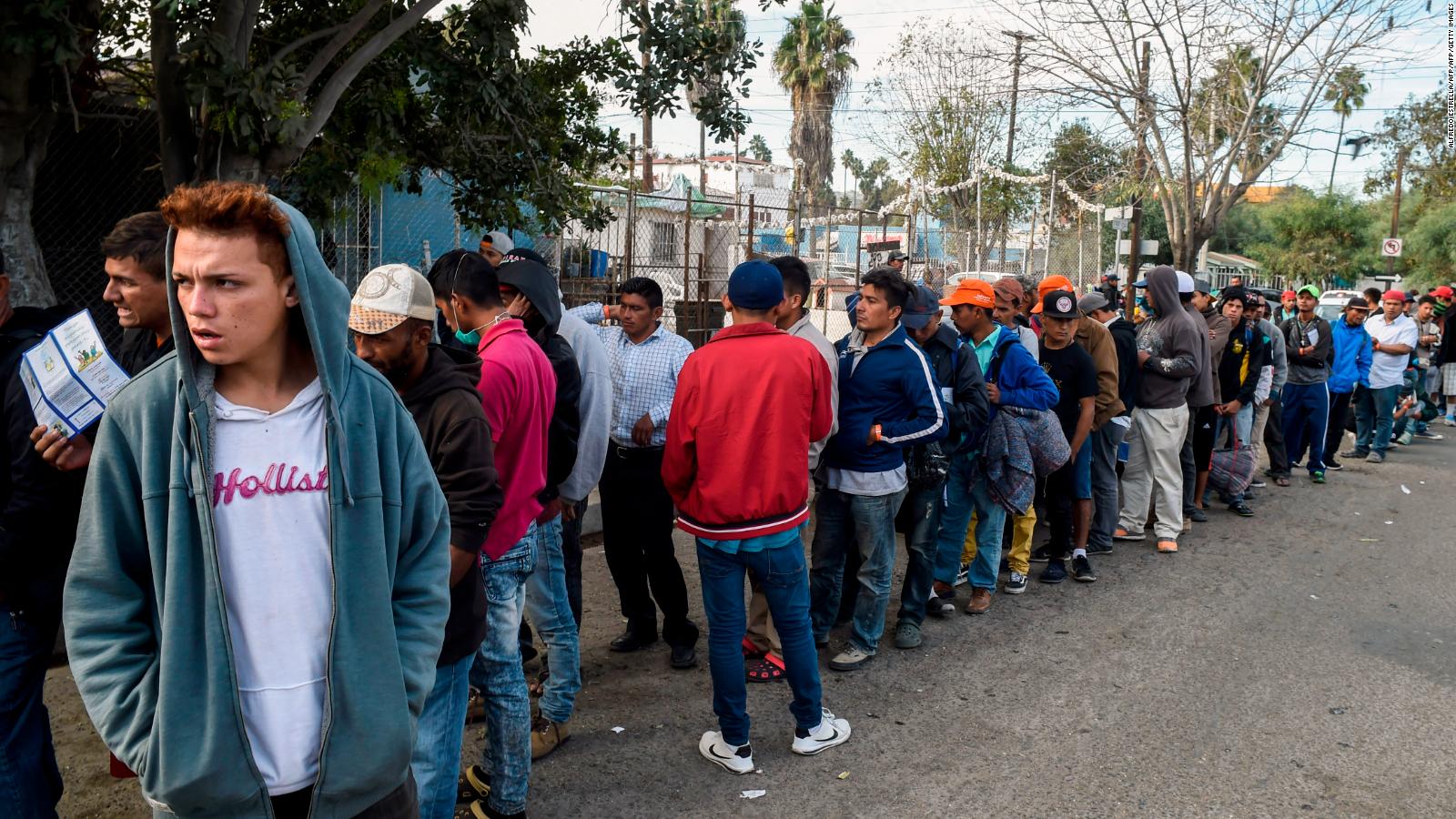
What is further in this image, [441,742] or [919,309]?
[919,309]

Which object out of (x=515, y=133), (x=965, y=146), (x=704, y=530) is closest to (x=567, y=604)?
(x=704, y=530)

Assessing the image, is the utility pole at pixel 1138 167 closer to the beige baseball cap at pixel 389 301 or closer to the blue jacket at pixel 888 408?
the blue jacket at pixel 888 408

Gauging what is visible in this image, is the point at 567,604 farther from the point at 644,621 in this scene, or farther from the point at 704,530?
the point at 644,621

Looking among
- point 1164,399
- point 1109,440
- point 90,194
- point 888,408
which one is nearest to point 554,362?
point 888,408

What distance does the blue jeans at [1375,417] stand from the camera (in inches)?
485

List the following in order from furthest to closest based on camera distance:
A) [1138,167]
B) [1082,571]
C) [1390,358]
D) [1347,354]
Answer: [1138,167], [1390,358], [1347,354], [1082,571]

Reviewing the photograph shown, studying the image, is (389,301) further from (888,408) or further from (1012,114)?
(1012,114)

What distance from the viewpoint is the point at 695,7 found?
7.52 metres

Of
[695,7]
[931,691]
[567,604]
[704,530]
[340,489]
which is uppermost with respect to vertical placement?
A: [695,7]

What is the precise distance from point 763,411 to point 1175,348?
5.04m

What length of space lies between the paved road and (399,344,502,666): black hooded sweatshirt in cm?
129

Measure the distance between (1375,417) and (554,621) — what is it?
11.9 metres

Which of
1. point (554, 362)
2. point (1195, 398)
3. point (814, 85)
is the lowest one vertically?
point (1195, 398)

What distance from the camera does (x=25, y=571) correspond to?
2.70m
